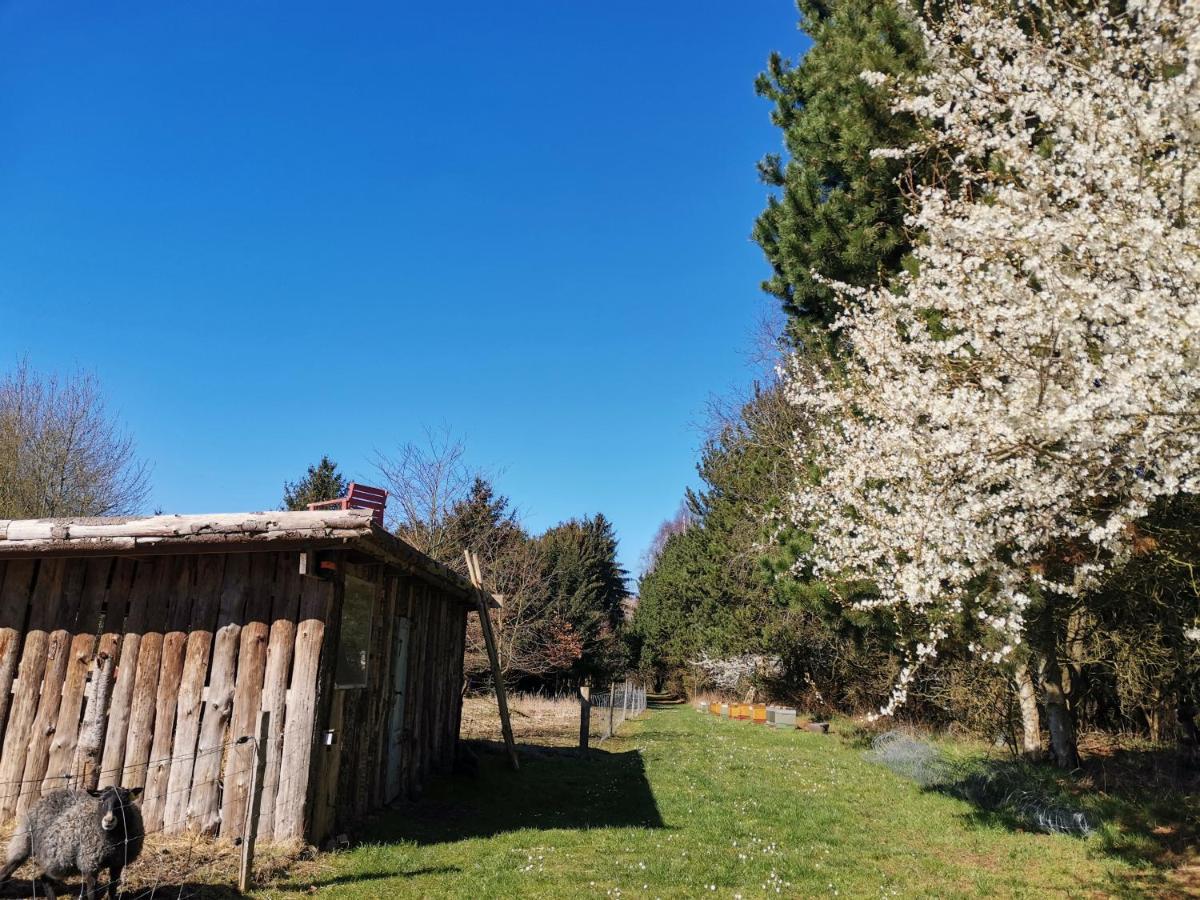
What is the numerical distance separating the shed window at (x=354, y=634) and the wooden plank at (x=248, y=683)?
676 millimetres

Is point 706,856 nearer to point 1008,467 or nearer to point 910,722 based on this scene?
point 1008,467

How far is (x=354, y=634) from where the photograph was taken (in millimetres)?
7848

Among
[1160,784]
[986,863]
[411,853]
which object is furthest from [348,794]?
[1160,784]

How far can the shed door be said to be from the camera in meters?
9.05

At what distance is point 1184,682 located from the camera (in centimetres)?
1120

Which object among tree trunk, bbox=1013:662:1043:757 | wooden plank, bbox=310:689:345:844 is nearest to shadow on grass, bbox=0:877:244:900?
wooden plank, bbox=310:689:345:844

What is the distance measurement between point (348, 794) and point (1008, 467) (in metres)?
6.70

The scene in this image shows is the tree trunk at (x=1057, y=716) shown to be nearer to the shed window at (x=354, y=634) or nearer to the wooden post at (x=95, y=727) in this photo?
the shed window at (x=354, y=634)

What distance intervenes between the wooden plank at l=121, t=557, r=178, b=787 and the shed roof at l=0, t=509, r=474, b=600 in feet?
1.43

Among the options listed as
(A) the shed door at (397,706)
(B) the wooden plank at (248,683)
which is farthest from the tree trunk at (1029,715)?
(B) the wooden plank at (248,683)

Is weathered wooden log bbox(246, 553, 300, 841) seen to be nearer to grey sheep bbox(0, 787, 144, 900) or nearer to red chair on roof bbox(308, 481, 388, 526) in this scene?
grey sheep bbox(0, 787, 144, 900)

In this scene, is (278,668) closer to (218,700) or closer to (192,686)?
(218,700)

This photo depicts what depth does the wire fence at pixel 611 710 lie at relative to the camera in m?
18.5

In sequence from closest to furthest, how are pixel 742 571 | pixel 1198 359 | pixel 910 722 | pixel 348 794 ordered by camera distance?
pixel 1198 359
pixel 348 794
pixel 910 722
pixel 742 571
